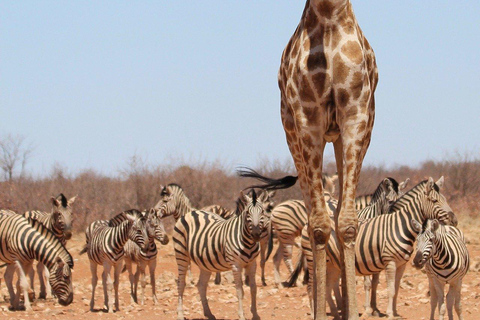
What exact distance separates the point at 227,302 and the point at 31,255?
362 centimetres

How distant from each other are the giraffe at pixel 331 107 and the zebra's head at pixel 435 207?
22.1 ft

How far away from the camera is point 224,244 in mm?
11453

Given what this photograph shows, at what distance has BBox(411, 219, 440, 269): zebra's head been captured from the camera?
9375mm

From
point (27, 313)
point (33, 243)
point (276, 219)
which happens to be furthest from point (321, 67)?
point (276, 219)

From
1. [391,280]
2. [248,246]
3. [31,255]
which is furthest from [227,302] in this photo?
[391,280]

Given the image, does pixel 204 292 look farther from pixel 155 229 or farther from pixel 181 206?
pixel 181 206

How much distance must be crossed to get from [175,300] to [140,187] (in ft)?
42.9

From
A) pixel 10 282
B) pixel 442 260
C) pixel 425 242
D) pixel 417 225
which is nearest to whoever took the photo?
pixel 425 242

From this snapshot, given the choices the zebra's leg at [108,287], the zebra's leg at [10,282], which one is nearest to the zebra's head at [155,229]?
the zebra's leg at [108,287]

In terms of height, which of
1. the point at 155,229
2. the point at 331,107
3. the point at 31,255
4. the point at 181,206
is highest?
the point at 181,206

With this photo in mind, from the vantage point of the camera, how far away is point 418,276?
15.3 metres

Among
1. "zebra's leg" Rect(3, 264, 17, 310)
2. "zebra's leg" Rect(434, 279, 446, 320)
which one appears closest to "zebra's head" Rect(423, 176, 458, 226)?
"zebra's leg" Rect(434, 279, 446, 320)

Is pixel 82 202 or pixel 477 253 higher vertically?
pixel 82 202

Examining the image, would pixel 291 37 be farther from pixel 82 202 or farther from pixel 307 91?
pixel 82 202
